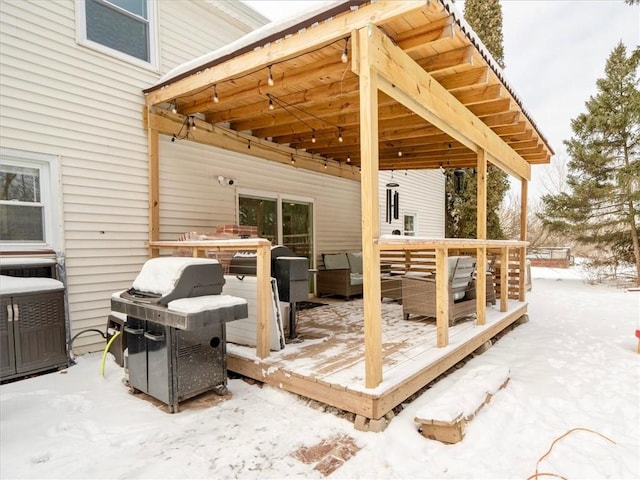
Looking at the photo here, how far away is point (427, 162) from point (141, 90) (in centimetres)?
574

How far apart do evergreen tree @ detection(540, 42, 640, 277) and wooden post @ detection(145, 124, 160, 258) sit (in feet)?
37.3

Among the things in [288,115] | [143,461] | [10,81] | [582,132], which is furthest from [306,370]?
[582,132]

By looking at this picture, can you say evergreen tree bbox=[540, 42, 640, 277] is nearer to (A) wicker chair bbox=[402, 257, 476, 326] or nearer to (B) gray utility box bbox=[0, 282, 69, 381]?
(A) wicker chair bbox=[402, 257, 476, 326]

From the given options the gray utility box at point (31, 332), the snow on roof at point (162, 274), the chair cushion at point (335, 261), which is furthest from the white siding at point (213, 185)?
the snow on roof at point (162, 274)

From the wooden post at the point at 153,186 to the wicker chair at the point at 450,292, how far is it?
3.44 metres

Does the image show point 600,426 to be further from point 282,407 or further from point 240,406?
point 240,406

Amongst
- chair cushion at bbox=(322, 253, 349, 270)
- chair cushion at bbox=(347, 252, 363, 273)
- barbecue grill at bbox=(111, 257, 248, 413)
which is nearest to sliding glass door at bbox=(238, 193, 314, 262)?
chair cushion at bbox=(322, 253, 349, 270)

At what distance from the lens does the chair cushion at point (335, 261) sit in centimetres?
735

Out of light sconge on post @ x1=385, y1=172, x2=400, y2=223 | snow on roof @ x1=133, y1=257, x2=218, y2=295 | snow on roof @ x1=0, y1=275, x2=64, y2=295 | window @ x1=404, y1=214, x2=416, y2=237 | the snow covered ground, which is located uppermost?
light sconge on post @ x1=385, y1=172, x2=400, y2=223

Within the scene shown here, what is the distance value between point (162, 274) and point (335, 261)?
15.7ft

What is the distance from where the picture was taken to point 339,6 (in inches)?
109

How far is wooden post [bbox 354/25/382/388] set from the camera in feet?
8.58

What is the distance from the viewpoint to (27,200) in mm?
3904

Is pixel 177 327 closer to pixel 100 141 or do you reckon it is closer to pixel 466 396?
pixel 466 396
